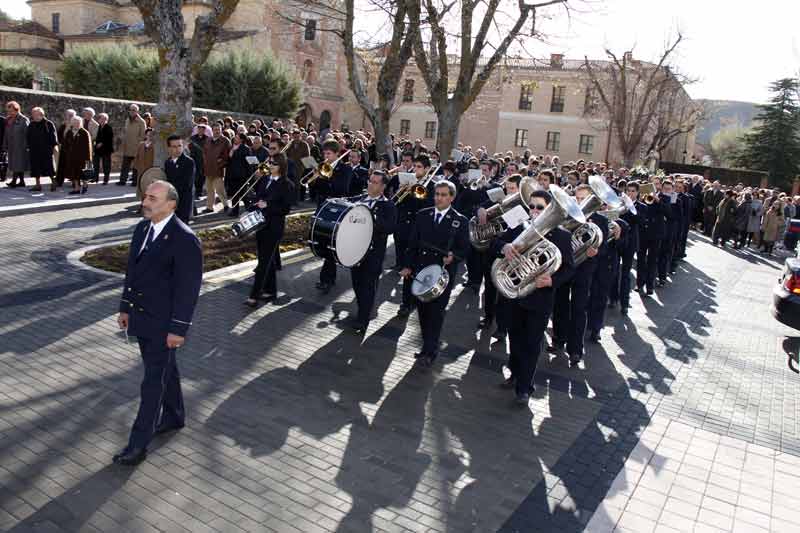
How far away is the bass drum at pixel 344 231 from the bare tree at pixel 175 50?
18.0 feet

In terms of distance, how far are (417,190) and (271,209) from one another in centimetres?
199

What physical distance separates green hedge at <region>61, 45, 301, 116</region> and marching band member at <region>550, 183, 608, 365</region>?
80.6 feet

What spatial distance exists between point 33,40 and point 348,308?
182 feet

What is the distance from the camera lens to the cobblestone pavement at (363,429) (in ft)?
15.9

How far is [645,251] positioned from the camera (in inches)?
504

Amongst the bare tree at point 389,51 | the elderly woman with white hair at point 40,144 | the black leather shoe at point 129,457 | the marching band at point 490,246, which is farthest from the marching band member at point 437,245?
the elderly woman with white hair at point 40,144

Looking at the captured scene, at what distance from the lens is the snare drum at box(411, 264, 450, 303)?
24.9 ft

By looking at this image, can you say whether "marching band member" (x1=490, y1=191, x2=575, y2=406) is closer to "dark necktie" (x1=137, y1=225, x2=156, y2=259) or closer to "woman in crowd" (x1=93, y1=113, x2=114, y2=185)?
"dark necktie" (x1=137, y1=225, x2=156, y2=259)

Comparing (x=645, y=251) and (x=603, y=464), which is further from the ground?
(x=645, y=251)

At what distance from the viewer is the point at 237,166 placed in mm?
15234

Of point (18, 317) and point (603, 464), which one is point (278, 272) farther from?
point (603, 464)

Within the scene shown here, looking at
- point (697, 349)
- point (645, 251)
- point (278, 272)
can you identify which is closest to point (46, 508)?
point (278, 272)

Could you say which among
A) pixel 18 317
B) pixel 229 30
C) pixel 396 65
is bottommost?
pixel 18 317

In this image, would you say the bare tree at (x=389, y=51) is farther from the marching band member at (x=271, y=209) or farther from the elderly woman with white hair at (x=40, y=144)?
the marching band member at (x=271, y=209)
